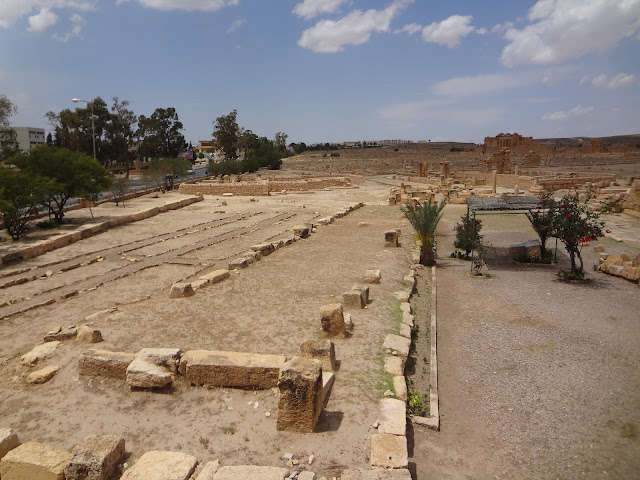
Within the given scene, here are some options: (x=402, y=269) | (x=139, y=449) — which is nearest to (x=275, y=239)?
(x=402, y=269)

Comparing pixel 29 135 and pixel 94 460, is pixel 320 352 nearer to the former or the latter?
pixel 94 460

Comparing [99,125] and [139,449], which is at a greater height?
[99,125]

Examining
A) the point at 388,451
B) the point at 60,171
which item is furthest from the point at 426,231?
the point at 60,171

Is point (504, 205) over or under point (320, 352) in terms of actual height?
over

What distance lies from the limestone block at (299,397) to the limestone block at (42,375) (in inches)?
131

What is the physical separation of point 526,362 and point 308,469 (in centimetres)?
409

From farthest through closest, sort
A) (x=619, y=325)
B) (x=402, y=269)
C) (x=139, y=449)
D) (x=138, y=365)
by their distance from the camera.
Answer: (x=402, y=269) < (x=619, y=325) < (x=138, y=365) < (x=139, y=449)

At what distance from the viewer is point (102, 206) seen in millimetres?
27406

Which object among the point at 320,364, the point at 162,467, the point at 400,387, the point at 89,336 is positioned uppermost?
the point at 320,364

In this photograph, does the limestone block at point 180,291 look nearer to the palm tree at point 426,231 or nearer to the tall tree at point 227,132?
the palm tree at point 426,231

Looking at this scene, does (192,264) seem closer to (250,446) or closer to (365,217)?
(250,446)

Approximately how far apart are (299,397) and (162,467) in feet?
4.61

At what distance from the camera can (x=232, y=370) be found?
553 centimetres

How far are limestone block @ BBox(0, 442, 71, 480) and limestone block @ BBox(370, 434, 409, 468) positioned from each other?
2.83 meters
